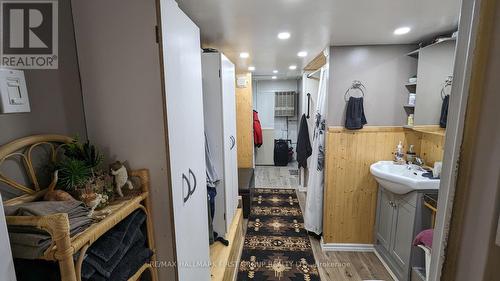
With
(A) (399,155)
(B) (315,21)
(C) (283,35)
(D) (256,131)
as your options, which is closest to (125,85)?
(B) (315,21)

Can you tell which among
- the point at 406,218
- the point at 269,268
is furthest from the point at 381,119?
the point at 269,268

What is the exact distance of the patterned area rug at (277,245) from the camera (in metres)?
2.36

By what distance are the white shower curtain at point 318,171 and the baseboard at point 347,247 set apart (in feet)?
0.63

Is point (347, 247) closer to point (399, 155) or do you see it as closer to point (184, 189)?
point (399, 155)

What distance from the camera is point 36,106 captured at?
0.85 m

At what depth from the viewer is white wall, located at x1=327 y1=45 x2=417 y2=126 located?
2.48m

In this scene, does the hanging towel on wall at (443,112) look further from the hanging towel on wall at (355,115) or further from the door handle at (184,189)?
the door handle at (184,189)

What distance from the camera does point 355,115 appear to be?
2492mm

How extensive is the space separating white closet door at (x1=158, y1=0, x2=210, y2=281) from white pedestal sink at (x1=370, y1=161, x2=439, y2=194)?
65.1 inches

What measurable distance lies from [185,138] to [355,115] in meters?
1.93

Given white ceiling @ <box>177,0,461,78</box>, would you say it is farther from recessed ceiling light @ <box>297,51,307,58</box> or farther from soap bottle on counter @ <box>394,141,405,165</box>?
soap bottle on counter @ <box>394,141,405,165</box>

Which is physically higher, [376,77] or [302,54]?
[302,54]

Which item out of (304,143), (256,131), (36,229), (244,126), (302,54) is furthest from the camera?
(256,131)

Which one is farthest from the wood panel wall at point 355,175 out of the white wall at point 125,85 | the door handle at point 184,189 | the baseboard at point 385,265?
the white wall at point 125,85
